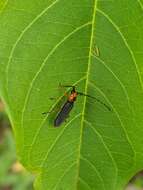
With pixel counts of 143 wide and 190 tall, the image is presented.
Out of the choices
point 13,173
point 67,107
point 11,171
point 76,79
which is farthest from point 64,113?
point 11,171

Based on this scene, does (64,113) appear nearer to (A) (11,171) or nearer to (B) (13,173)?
(B) (13,173)

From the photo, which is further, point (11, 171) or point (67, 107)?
point (11, 171)

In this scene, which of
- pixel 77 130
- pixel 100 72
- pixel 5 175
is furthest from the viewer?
pixel 5 175

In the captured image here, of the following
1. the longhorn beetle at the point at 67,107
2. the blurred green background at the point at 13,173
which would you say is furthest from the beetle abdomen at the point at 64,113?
the blurred green background at the point at 13,173

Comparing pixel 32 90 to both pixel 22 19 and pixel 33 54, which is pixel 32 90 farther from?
pixel 22 19

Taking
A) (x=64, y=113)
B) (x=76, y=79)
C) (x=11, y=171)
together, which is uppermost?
(x=76, y=79)

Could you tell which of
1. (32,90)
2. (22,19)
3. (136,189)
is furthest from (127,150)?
(136,189)

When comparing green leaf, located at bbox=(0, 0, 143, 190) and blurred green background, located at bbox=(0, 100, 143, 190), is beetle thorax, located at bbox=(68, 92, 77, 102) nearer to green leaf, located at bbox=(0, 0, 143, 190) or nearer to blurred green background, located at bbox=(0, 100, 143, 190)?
green leaf, located at bbox=(0, 0, 143, 190)

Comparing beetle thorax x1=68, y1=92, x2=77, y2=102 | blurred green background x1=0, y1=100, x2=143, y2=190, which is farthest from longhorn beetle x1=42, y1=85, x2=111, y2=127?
blurred green background x1=0, y1=100, x2=143, y2=190
